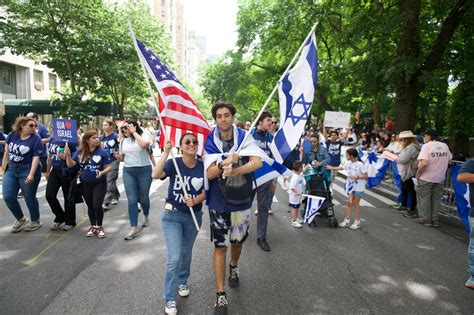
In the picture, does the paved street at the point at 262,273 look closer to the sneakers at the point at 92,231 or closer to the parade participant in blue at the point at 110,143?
the sneakers at the point at 92,231

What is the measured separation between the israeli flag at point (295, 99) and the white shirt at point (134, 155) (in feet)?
8.64

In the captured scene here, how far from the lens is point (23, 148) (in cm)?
569

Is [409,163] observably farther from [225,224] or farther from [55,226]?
[55,226]

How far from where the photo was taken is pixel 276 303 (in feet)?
12.0

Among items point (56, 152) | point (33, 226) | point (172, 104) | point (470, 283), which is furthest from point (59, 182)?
point (470, 283)

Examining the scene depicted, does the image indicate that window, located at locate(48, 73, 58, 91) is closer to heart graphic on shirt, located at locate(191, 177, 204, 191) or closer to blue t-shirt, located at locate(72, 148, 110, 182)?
blue t-shirt, located at locate(72, 148, 110, 182)

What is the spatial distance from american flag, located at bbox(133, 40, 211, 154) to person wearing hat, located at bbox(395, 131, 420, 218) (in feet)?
18.9

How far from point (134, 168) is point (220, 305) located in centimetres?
301

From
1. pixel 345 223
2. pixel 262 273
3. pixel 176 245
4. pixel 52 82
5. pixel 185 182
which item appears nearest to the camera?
pixel 176 245

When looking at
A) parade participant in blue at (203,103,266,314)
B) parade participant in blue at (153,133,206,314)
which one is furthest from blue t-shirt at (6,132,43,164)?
parade participant in blue at (203,103,266,314)

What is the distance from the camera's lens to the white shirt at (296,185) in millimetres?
6703

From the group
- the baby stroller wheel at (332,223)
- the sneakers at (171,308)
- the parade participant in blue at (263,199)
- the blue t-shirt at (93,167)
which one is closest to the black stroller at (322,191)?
the baby stroller wheel at (332,223)

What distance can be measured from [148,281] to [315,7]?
12307 mm

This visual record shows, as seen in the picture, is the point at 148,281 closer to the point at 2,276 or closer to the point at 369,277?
the point at 2,276
